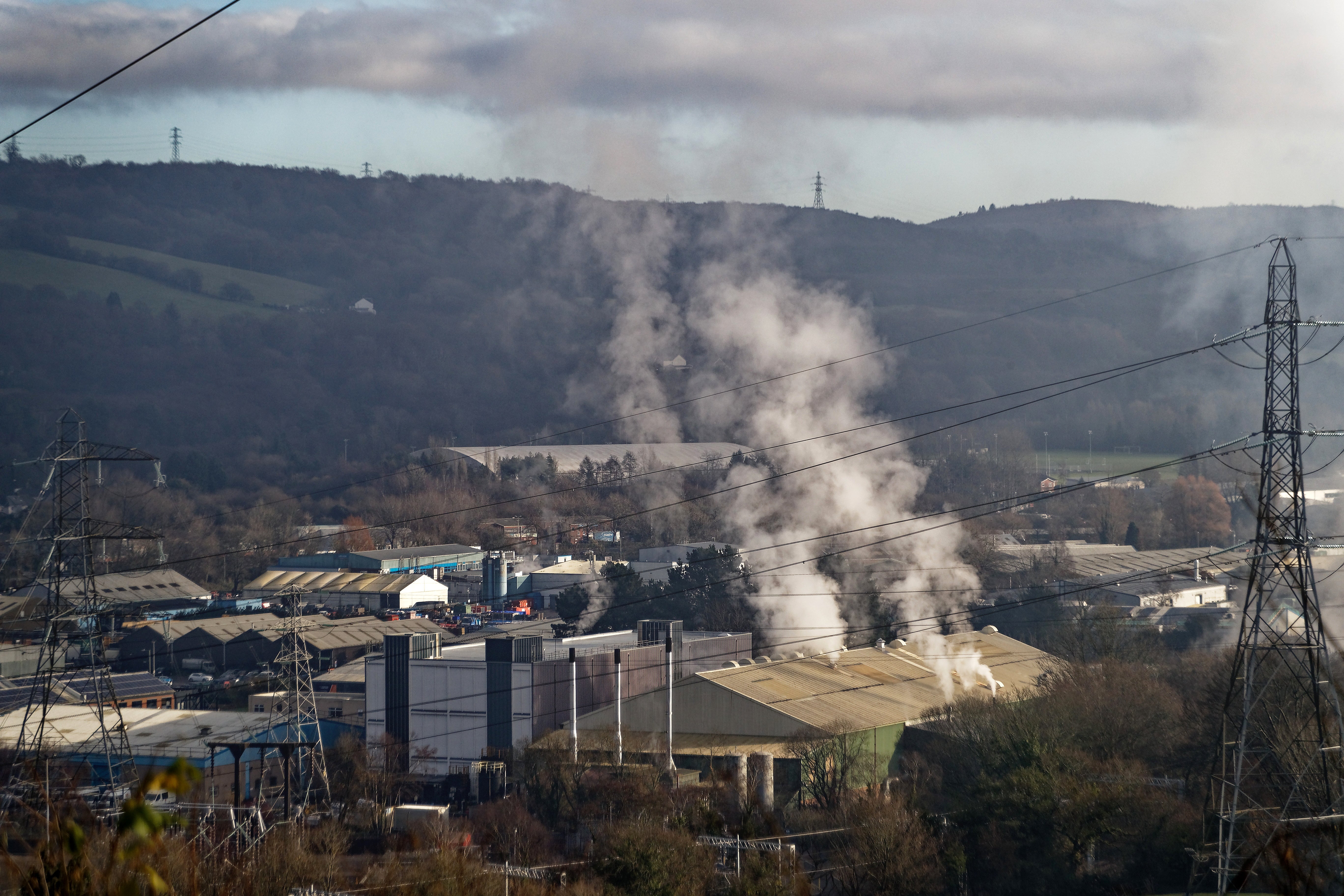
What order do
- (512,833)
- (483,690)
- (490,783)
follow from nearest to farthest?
1. (512,833)
2. (490,783)
3. (483,690)

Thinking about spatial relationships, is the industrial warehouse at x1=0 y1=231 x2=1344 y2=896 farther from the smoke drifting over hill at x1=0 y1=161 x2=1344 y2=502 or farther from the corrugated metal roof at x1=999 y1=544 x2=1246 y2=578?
the smoke drifting over hill at x1=0 y1=161 x2=1344 y2=502

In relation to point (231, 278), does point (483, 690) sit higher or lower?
lower

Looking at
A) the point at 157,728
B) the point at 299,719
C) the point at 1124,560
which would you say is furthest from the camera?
the point at 1124,560

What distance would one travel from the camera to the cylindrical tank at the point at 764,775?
21.2 meters

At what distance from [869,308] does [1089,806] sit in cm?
10265

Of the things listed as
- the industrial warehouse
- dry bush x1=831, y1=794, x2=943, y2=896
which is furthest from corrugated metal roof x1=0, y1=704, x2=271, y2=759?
dry bush x1=831, y1=794, x2=943, y2=896

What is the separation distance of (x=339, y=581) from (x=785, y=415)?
19440 mm

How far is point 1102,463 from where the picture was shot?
259 ft

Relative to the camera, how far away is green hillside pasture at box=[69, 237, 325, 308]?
127812 mm

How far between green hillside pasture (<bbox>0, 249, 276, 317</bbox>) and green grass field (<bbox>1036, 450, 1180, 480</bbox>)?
75469 millimetres

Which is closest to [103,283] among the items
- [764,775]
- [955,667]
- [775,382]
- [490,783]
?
[775,382]

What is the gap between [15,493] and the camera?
7306 centimetres

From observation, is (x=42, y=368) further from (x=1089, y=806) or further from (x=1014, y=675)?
(x=1089, y=806)

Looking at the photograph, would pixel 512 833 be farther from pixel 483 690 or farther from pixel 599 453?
pixel 599 453
